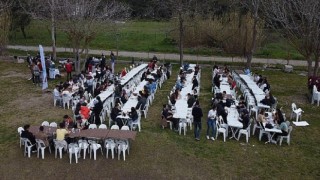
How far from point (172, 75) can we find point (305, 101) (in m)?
9.25

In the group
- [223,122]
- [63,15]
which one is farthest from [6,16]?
[223,122]

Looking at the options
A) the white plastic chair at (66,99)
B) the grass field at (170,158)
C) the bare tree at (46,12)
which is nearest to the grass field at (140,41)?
the bare tree at (46,12)

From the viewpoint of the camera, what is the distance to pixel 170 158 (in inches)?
545

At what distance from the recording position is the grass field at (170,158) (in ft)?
41.9

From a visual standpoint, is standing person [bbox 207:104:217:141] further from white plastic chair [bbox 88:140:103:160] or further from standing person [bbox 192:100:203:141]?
white plastic chair [bbox 88:140:103:160]

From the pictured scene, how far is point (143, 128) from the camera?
16672 mm

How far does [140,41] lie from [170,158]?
31264 mm

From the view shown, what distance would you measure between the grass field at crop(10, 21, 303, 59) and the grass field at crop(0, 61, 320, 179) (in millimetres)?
17693

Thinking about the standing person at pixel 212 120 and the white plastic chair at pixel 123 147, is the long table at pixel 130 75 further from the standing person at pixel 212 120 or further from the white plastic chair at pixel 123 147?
the white plastic chair at pixel 123 147

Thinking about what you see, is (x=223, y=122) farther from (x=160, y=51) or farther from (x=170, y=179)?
(x=160, y=51)

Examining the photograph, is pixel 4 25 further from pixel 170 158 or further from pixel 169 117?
pixel 170 158

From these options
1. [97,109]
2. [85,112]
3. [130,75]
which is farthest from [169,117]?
[130,75]

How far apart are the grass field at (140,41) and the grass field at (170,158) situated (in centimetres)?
1769

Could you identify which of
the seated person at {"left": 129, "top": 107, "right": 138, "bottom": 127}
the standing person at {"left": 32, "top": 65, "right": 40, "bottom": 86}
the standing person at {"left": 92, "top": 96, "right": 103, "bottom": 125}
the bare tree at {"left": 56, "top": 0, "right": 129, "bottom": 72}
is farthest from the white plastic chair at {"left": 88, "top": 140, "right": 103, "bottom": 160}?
the bare tree at {"left": 56, "top": 0, "right": 129, "bottom": 72}
